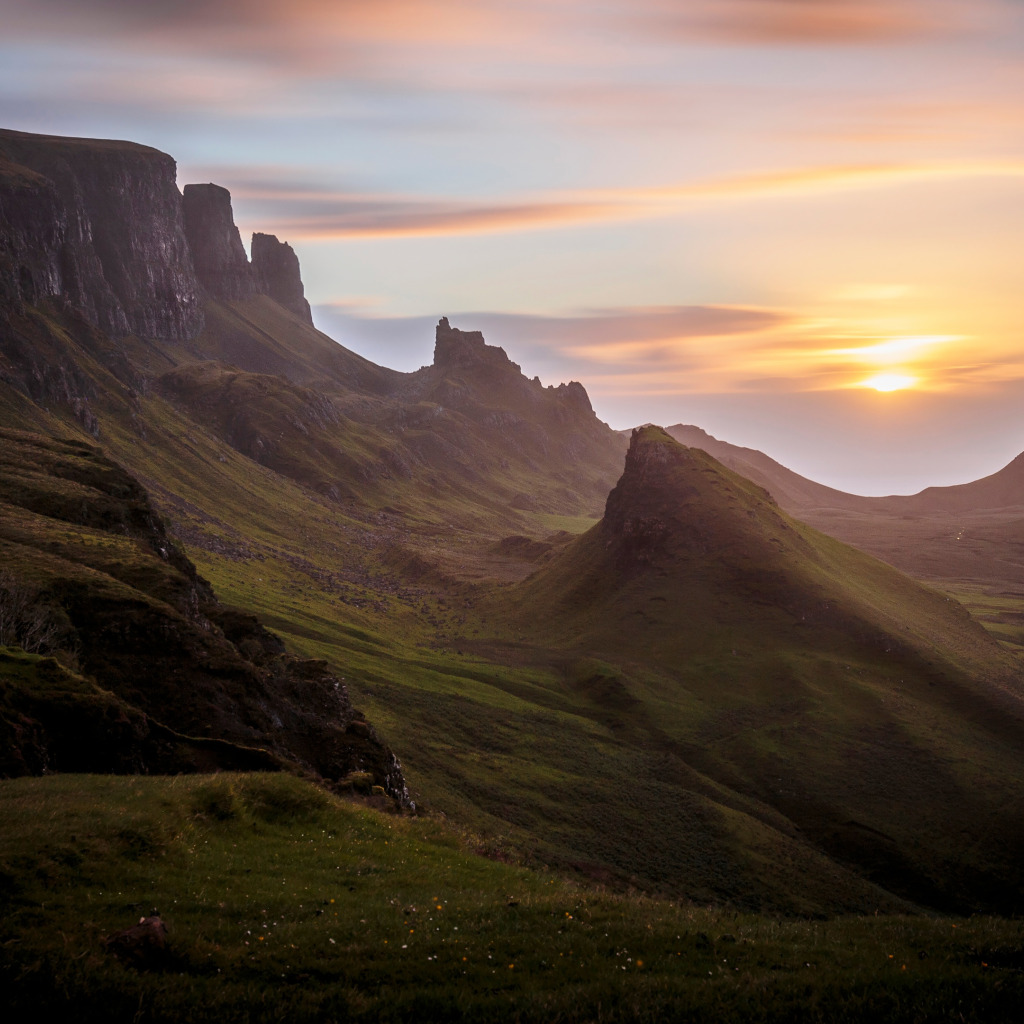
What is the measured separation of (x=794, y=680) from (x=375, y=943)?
420 feet

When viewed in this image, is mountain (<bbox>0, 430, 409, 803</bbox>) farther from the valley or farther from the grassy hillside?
the grassy hillside

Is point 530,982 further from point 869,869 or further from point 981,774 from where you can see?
point 981,774

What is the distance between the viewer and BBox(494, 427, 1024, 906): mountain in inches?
3839

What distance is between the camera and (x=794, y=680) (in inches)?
5379

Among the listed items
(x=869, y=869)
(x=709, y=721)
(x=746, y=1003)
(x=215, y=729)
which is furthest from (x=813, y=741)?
(x=746, y=1003)

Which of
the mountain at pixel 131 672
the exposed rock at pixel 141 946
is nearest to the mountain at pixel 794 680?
the mountain at pixel 131 672

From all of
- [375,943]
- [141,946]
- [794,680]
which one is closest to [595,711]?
[794,680]

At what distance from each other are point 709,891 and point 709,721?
51.6 meters

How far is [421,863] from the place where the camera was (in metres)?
31.5

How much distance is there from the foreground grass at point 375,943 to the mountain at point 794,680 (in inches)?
2565

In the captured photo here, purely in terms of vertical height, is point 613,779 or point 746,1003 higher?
point 746,1003

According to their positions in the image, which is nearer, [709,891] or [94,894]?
[94,894]

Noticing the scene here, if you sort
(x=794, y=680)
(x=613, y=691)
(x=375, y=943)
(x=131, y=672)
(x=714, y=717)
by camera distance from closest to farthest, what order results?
(x=375, y=943)
(x=131, y=672)
(x=714, y=717)
(x=613, y=691)
(x=794, y=680)

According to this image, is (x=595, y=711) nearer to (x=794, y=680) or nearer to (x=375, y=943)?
(x=794, y=680)
